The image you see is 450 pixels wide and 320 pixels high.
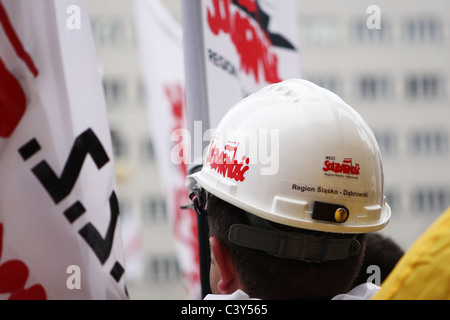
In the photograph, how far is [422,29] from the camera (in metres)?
40.4

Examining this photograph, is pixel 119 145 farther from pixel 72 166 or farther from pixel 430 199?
pixel 72 166

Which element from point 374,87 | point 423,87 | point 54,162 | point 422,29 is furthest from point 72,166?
point 422,29

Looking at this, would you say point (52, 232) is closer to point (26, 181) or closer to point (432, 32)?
point (26, 181)

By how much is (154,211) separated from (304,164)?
3670cm

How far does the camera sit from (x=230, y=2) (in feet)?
11.3

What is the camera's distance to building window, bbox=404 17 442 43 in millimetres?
40156

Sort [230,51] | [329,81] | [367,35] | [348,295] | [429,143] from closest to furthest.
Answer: [348,295] → [230,51] → [329,81] → [429,143] → [367,35]

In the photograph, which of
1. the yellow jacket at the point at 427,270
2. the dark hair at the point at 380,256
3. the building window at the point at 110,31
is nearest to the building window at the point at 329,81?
the building window at the point at 110,31

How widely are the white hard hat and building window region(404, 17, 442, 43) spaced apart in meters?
39.9

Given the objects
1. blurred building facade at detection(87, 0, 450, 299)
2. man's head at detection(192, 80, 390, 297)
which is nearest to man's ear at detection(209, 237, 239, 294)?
man's head at detection(192, 80, 390, 297)

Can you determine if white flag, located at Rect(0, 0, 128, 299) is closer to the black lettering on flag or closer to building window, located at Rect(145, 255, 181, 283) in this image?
the black lettering on flag
